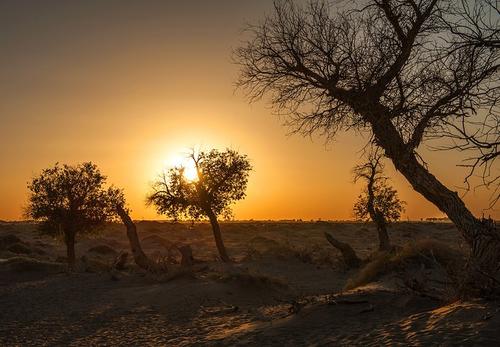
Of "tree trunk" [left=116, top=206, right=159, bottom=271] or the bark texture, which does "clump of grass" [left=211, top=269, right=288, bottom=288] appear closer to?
the bark texture

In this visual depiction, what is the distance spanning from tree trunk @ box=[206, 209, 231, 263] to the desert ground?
602 cm

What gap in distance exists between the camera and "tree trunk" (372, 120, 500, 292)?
10.8 m

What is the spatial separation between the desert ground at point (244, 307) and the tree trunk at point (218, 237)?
6.02 meters

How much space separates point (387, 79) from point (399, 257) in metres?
7.93

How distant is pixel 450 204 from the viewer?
1202cm

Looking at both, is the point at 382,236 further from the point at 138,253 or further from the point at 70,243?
the point at 70,243

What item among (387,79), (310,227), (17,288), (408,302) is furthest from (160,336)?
(310,227)

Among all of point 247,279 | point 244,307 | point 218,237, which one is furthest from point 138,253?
point 244,307

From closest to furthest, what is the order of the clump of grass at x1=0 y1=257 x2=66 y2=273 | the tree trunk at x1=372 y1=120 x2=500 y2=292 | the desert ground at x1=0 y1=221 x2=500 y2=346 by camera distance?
1. the desert ground at x1=0 y1=221 x2=500 y2=346
2. the tree trunk at x1=372 y1=120 x2=500 y2=292
3. the clump of grass at x1=0 y1=257 x2=66 y2=273

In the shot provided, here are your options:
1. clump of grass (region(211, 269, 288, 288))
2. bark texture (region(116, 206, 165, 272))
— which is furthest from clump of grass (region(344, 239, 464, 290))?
bark texture (region(116, 206, 165, 272))

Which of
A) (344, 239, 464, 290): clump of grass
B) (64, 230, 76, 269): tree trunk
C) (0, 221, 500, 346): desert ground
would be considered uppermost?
(64, 230, 76, 269): tree trunk

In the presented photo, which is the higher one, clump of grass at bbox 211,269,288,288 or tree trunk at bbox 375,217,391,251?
tree trunk at bbox 375,217,391,251

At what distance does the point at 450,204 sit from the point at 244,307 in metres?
7.56

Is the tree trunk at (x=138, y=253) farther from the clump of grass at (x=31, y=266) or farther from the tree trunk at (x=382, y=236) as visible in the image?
the tree trunk at (x=382, y=236)
